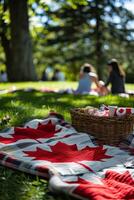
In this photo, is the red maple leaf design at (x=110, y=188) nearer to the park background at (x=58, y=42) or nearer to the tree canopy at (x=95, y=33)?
the park background at (x=58, y=42)

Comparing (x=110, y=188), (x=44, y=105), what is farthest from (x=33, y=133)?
(x=44, y=105)

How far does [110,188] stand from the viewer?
350 centimetres

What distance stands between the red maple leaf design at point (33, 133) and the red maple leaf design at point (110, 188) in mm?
1389

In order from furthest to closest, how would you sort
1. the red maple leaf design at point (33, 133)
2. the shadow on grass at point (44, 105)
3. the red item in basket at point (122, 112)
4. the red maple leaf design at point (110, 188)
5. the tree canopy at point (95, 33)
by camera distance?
the tree canopy at point (95, 33) → the shadow on grass at point (44, 105) → the red item in basket at point (122, 112) → the red maple leaf design at point (33, 133) → the red maple leaf design at point (110, 188)

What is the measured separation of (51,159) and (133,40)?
28.1 meters

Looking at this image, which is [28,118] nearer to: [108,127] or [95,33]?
[108,127]

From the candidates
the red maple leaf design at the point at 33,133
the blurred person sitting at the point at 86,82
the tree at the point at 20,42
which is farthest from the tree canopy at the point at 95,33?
the red maple leaf design at the point at 33,133

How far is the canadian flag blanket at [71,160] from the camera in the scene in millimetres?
3404

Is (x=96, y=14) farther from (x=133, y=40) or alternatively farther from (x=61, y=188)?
(x=61, y=188)

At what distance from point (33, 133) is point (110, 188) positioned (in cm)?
183

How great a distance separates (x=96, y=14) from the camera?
97.2ft

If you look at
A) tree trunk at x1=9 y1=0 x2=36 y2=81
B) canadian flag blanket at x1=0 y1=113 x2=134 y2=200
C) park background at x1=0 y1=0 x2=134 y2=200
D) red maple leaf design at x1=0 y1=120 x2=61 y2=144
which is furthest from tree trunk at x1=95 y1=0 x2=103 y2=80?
canadian flag blanket at x1=0 y1=113 x2=134 y2=200

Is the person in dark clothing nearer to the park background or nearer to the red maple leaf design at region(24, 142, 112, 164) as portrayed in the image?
the park background

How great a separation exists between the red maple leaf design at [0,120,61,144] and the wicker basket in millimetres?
392
